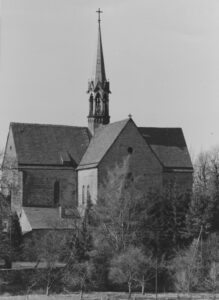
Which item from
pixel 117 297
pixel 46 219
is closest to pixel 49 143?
pixel 46 219

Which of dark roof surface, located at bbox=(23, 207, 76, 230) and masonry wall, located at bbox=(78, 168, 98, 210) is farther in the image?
masonry wall, located at bbox=(78, 168, 98, 210)

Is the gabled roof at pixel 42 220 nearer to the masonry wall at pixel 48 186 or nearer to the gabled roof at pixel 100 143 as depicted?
the masonry wall at pixel 48 186

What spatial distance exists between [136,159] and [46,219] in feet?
36.6

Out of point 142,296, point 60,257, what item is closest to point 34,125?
point 60,257

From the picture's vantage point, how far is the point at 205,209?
73.8 meters

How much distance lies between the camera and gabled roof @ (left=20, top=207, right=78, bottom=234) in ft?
250

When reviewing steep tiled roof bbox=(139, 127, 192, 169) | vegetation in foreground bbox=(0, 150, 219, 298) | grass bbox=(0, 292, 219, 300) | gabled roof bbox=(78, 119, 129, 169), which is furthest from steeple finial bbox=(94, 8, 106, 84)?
grass bbox=(0, 292, 219, 300)

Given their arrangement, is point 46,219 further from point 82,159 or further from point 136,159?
point 136,159

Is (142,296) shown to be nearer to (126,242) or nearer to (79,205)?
(126,242)

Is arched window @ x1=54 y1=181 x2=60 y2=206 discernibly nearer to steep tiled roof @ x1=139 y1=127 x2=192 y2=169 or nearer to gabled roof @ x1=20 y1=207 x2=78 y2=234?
gabled roof @ x1=20 y1=207 x2=78 y2=234

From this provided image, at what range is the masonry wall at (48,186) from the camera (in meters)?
83.9

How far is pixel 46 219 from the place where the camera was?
261ft

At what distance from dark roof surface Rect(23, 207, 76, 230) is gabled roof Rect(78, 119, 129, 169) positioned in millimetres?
6129

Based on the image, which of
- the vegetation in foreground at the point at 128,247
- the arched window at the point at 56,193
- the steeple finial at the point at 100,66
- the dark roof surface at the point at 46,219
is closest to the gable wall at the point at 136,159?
the vegetation in foreground at the point at 128,247
